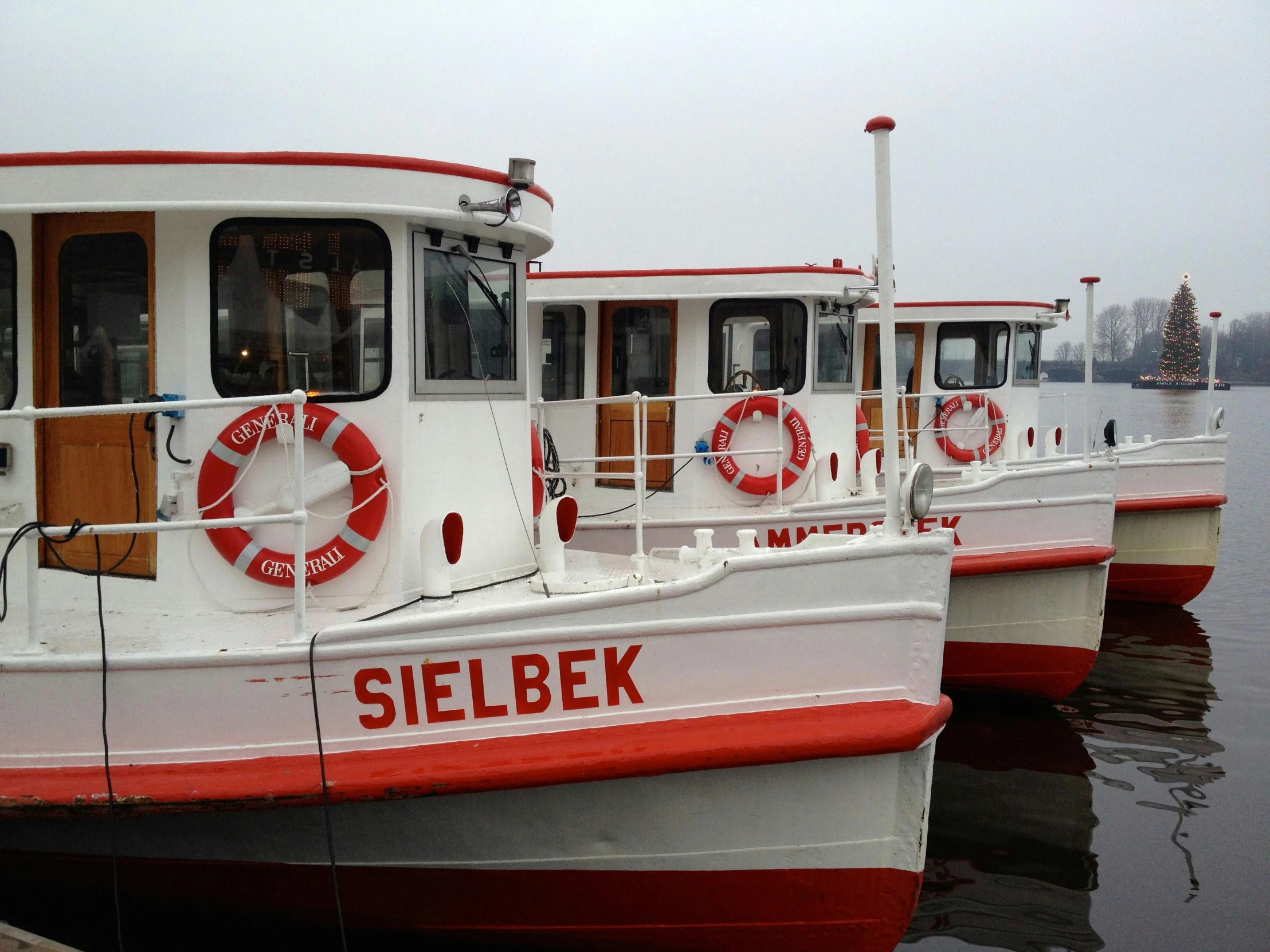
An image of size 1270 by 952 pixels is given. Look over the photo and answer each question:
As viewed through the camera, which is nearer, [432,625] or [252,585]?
[432,625]

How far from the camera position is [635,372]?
8898 millimetres

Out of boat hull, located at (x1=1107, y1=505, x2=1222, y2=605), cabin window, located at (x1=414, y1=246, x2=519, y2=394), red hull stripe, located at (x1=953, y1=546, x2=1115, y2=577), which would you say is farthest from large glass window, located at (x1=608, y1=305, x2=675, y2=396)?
boat hull, located at (x1=1107, y1=505, x2=1222, y2=605)

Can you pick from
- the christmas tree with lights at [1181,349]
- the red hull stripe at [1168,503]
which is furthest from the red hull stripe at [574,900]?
the christmas tree with lights at [1181,349]

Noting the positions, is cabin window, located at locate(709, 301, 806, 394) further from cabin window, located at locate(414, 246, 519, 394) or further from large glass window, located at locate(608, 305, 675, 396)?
cabin window, located at locate(414, 246, 519, 394)

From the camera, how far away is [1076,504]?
26.9 ft

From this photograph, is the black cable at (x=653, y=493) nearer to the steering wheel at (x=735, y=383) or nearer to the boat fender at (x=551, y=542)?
the steering wheel at (x=735, y=383)

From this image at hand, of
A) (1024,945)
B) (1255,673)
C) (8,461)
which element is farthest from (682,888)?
(1255,673)

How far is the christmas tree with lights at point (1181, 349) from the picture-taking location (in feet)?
148

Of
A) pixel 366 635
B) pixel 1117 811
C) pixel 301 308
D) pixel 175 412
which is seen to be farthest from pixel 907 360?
pixel 366 635

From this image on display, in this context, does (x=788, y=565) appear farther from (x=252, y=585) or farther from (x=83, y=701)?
(x=83, y=701)

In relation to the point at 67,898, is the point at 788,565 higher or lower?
higher

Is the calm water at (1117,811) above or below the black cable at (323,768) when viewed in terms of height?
below

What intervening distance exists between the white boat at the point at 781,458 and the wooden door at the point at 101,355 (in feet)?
12.1

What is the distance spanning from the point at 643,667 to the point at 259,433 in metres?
1.86
